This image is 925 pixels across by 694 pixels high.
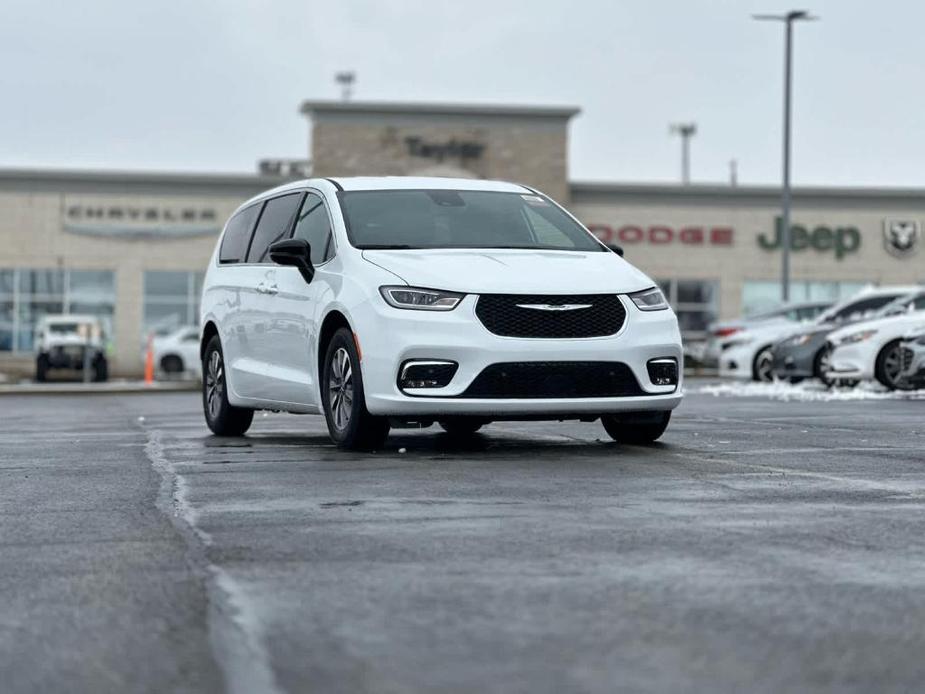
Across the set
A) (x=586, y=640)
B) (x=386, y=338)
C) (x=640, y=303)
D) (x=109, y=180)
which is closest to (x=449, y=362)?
(x=386, y=338)

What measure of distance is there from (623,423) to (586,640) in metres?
6.77

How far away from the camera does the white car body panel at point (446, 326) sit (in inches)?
398

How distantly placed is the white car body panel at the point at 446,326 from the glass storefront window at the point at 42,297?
1659 inches

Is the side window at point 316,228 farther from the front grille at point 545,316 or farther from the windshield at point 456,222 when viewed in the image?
the front grille at point 545,316

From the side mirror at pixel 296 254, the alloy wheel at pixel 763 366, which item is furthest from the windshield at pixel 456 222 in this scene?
the alloy wheel at pixel 763 366

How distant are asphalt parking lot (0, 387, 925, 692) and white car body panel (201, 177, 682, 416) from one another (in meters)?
0.32

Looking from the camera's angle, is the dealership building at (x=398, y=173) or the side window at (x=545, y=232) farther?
the dealership building at (x=398, y=173)

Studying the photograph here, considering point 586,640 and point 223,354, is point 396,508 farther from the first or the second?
point 223,354

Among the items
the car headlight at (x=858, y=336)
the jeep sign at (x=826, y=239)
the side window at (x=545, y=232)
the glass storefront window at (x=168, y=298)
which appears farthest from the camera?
the jeep sign at (x=826, y=239)

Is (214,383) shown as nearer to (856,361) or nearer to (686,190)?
(856,361)

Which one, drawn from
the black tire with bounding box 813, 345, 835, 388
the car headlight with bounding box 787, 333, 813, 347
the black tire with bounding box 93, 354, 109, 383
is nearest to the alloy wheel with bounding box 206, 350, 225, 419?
the black tire with bounding box 813, 345, 835, 388

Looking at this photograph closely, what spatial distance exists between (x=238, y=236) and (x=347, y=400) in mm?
3066

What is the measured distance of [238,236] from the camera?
1334cm

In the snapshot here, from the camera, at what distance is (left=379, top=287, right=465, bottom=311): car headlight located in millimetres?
10180
